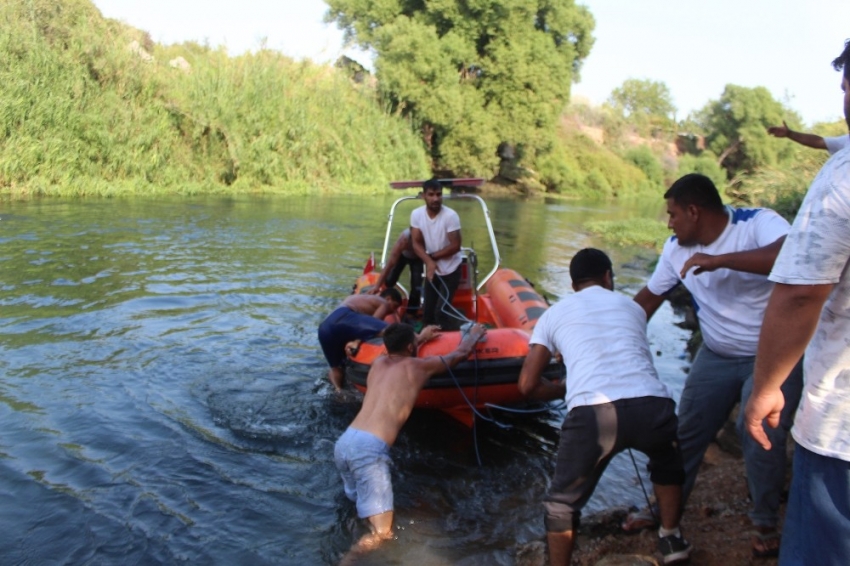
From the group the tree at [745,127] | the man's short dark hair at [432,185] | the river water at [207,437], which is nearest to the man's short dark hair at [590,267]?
the river water at [207,437]

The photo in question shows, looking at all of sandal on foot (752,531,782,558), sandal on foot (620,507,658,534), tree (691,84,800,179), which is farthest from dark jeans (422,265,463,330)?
tree (691,84,800,179)

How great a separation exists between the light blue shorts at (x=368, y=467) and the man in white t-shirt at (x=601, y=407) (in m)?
1.10

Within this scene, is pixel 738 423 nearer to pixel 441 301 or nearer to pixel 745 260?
pixel 745 260

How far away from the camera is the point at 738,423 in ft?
11.0

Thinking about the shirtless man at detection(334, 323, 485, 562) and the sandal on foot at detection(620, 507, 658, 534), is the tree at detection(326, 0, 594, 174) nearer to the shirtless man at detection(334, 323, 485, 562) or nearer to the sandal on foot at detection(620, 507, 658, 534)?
the shirtless man at detection(334, 323, 485, 562)

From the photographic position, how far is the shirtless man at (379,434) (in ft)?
13.2

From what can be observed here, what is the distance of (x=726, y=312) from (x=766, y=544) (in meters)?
1.01

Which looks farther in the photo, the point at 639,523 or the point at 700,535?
the point at 639,523

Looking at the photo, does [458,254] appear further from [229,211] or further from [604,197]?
[604,197]

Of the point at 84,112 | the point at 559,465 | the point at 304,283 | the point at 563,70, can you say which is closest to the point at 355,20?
the point at 563,70

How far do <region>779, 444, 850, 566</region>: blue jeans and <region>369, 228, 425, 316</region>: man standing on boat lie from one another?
17.6 ft

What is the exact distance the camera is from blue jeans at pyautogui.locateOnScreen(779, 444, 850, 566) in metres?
1.82

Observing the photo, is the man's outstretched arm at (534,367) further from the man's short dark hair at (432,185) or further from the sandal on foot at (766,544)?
the man's short dark hair at (432,185)

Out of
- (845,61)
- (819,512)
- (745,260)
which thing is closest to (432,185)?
(745,260)
